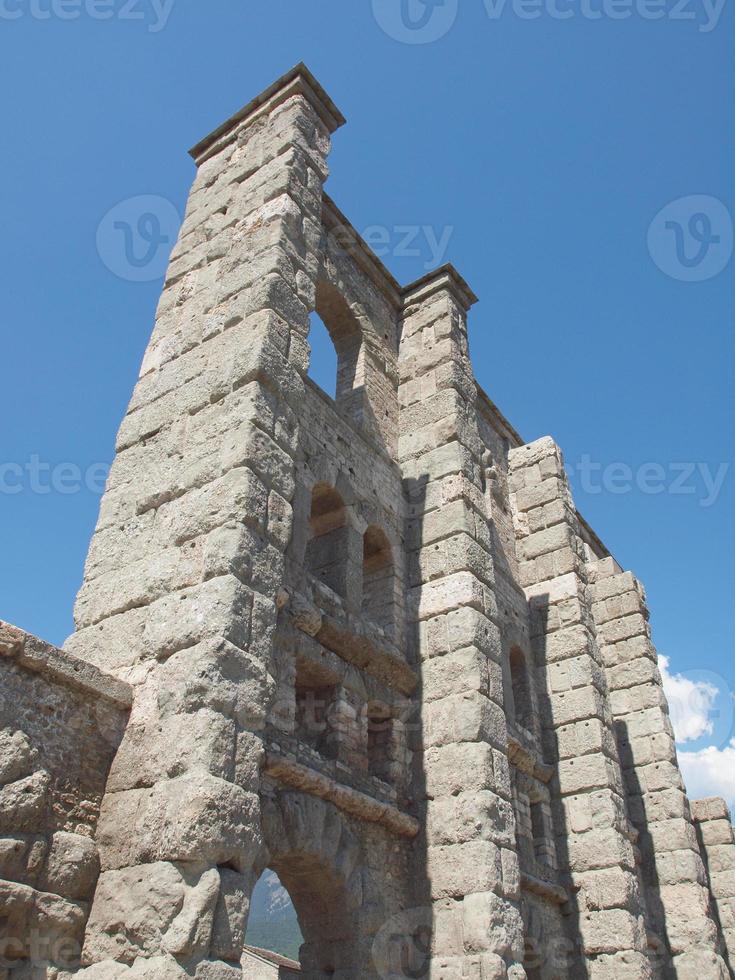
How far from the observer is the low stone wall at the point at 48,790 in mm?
4195

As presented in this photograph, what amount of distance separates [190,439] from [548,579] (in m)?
7.44

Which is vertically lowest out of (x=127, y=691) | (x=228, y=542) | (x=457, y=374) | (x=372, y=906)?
(x=372, y=906)

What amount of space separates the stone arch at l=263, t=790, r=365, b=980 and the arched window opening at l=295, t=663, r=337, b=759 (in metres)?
0.70

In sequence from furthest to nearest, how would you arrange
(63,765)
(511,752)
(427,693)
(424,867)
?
(511,752), (427,693), (424,867), (63,765)

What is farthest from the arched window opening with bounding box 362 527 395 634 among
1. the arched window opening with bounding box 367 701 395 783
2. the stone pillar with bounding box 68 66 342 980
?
the stone pillar with bounding box 68 66 342 980

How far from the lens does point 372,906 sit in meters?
6.43

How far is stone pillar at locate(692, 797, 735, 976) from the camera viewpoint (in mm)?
12359

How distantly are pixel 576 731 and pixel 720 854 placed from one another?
4.58m

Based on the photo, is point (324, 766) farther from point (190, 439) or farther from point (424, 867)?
point (190, 439)

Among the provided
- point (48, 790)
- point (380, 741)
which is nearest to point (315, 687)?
point (380, 741)

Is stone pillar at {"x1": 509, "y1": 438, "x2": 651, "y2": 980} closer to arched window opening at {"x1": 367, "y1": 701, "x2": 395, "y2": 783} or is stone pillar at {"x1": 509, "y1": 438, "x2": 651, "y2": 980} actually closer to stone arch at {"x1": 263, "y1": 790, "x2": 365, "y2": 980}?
arched window opening at {"x1": 367, "y1": 701, "x2": 395, "y2": 783}

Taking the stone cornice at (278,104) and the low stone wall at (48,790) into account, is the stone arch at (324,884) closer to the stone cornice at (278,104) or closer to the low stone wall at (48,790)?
the low stone wall at (48,790)

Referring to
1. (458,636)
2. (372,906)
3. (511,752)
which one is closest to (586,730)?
(511,752)

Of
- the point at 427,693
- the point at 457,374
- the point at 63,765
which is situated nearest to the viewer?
the point at 63,765
